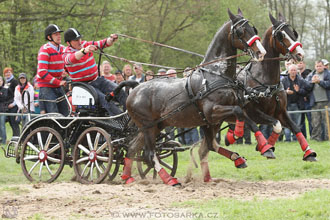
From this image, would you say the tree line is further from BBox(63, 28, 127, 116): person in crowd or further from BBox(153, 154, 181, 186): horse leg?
BBox(153, 154, 181, 186): horse leg

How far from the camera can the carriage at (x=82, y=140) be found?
9156mm

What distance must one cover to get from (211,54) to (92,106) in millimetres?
2298

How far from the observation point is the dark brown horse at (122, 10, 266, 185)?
7992 mm

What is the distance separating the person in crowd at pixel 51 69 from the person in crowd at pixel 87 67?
14.1 inches

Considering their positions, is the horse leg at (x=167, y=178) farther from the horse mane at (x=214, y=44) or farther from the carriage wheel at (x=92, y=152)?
the horse mane at (x=214, y=44)

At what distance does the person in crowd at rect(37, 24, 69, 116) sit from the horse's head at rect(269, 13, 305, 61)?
355 cm

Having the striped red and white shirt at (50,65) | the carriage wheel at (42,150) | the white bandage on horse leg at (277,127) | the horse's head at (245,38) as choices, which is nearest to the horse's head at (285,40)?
the horse's head at (245,38)

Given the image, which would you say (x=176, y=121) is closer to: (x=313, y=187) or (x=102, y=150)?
(x=102, y=150)

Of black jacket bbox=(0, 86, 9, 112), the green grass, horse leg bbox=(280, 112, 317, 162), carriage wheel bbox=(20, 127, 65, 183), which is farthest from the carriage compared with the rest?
black jacket bbox=(0, 86, 9, 112)

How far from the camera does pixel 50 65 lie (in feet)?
32.9

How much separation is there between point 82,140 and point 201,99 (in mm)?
2267

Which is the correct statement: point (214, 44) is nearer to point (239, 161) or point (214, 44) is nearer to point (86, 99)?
point (239, 161)

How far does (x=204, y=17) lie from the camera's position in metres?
32.2

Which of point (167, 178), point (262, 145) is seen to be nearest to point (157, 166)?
point (167, 178)
